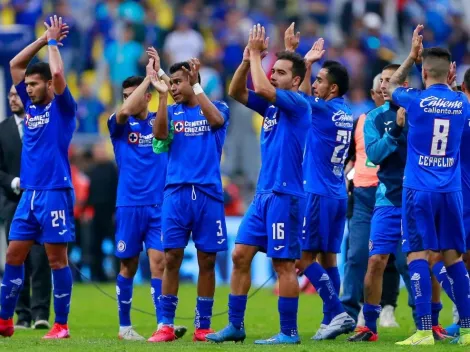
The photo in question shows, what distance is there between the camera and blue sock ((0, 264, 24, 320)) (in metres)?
12.6

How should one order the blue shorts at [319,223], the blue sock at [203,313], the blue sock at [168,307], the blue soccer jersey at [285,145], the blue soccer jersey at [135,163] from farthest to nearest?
the blue soccer jersey at [135,163], the blue shorts at [319,223], the blue sock at [203,313], the blue sock at [168,307], the blue soccer jersey at [285,145]

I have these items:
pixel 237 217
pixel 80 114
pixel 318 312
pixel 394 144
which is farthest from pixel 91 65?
pixel 394 144

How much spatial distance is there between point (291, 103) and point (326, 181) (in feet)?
5.11

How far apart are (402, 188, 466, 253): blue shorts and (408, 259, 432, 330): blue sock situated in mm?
170

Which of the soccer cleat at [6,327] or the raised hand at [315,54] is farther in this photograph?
the soccer cleat at [6,327]

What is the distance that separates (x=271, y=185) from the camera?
11820 mm

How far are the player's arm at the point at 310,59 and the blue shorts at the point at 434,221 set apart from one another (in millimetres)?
1795

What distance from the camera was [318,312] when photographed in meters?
16.5

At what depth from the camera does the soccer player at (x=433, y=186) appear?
11359 mm

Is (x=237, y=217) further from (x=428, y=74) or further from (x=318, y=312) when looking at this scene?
(x=428, y=74)

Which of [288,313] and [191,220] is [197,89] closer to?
[191,220]

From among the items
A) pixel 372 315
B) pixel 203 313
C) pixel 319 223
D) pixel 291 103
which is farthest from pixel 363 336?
pixel 291 103

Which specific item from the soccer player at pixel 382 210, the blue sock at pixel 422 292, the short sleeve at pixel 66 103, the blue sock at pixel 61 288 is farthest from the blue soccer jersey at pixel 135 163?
the blue sock at pixel 422 292

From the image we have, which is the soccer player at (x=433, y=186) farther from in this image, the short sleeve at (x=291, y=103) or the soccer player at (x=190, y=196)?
the soccer player at (x=190, y=196)
